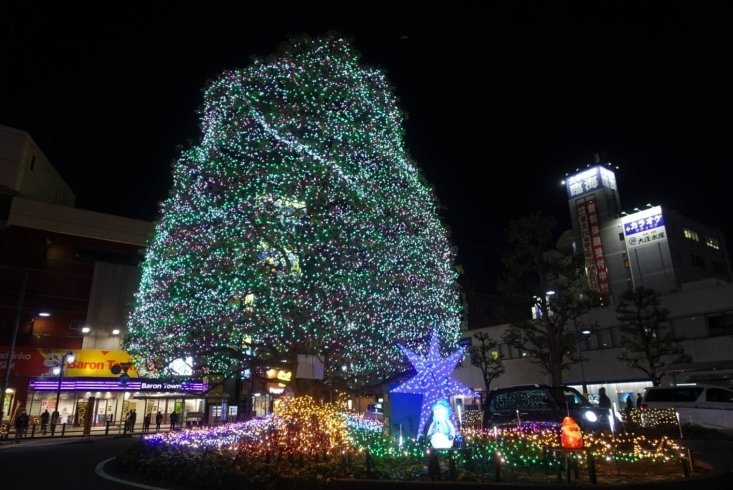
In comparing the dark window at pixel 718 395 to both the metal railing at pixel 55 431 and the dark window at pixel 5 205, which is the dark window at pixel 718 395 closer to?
the metal railing at pixel 55 431

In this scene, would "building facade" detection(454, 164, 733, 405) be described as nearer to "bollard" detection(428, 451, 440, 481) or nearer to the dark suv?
the dark suv

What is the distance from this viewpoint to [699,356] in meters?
28.2

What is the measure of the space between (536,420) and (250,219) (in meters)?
8.17

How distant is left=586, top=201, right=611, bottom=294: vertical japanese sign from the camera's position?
42.1 m

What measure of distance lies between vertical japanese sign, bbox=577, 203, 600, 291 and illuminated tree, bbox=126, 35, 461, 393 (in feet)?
107

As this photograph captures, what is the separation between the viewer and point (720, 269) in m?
52.7

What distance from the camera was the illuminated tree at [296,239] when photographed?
1251 cm

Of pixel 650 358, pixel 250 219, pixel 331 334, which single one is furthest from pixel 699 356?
pixel 250 219

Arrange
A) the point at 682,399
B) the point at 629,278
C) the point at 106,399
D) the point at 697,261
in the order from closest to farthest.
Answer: the point at 682,399 → the point at 106,399 → the point at 629,278 → the point at 697,261

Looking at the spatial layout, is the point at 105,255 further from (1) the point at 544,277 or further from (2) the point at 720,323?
(2) the point at 720,323

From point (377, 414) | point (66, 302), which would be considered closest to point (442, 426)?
point (377, 414)

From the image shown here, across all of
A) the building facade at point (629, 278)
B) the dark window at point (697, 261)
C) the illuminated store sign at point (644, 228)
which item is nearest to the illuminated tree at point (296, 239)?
the building facade at point (629, 278)

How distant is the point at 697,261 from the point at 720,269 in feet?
22.2

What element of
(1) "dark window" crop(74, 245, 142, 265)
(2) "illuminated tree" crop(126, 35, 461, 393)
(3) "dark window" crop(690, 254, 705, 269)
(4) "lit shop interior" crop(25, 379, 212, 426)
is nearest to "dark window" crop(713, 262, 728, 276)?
(3) "dark window" crop(690, 254, 705, 269)
